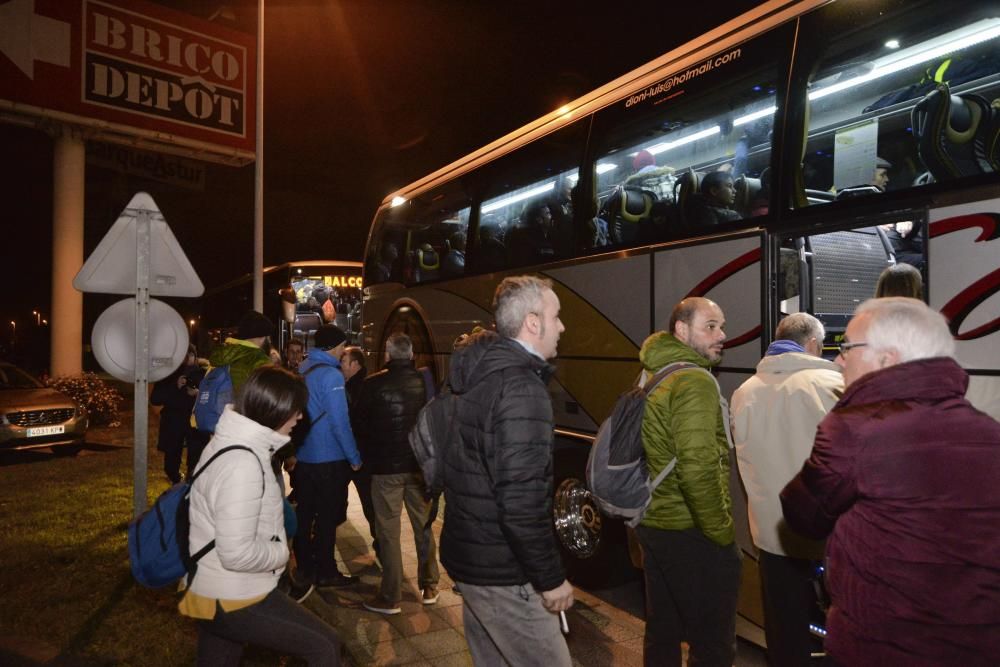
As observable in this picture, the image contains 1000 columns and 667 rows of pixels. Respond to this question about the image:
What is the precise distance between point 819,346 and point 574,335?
96.8 inches

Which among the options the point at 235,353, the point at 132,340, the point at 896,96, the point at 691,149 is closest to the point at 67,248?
the point at 235,353

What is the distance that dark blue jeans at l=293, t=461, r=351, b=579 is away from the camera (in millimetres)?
5270

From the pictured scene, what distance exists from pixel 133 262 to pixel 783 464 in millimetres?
3953

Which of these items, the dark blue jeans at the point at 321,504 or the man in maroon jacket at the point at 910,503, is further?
the dark blue jeans at the point at 321,504

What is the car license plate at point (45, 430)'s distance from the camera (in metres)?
11.9

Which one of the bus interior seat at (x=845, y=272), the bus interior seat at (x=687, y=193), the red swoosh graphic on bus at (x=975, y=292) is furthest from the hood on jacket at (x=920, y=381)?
the bus interior seat at (x=845, y=272)

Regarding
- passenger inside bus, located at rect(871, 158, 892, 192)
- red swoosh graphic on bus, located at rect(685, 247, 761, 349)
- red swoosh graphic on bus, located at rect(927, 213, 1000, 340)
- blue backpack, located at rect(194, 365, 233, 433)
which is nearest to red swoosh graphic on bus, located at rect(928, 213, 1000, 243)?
red swoosh graphic on bus, located at rect(927, 213, 1000, 340)

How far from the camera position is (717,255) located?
455 cm

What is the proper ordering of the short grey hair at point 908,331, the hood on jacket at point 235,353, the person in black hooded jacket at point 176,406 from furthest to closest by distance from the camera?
the person in black hooded jacket at point 176,406 → the hood on jacket at point 235,353 → the short grey hair at point 908,331

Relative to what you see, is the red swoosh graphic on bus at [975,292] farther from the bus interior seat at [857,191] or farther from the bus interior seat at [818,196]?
the bus interior seat at [818,196]

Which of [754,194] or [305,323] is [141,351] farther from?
[305,323]

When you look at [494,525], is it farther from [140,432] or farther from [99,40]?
[99,40]

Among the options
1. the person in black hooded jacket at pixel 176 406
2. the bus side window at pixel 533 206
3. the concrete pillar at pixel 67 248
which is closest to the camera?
the bus side window at pixel 533 206

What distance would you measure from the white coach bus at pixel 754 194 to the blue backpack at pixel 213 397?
2.68m
